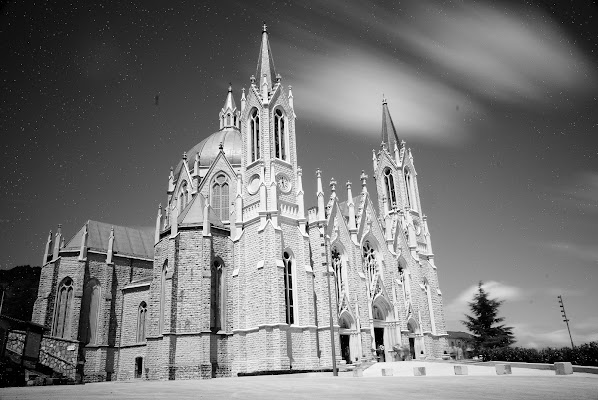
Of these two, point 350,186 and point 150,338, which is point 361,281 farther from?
point 150,338

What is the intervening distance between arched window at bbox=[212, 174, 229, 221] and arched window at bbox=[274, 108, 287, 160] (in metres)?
8.51

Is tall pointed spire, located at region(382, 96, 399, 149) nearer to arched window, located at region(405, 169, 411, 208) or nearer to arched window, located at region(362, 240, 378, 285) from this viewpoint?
arched window, located at region(405, 169, 411, 208)

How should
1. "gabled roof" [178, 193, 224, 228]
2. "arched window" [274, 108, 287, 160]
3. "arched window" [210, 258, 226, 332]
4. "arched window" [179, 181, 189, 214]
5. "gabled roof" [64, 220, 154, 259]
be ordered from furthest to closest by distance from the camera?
"arched window" [179, 181, 189, 214]
"gabled roof" [64, 220, 154, 259]
"arched window" [274, 108, 287, 160]
"gabled roof" [178, 193, 224, 228]
"arched window" [210, 258, 226, 332]

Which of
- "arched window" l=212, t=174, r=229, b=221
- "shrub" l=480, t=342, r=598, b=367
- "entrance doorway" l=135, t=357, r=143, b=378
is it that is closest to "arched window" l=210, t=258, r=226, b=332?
"arched window" l=212, t=174, r=229, b=221

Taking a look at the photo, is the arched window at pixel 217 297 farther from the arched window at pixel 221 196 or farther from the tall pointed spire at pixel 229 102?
the tall pointed spire at pixel 229 102

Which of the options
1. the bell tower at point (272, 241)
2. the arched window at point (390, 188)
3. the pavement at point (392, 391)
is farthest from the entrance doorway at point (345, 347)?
the arched window at point (390, 188)

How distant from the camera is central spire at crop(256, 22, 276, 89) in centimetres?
3989

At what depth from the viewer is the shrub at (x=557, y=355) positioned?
A: 22.5 metres

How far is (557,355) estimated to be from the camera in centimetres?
2480

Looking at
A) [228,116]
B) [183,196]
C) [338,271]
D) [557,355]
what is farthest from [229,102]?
[557,355]

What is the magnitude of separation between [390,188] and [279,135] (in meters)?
20.5

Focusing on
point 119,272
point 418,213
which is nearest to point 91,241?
point 119,272

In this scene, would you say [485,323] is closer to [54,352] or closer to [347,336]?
[347,336]

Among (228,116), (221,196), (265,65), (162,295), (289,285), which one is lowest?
(162,295)
